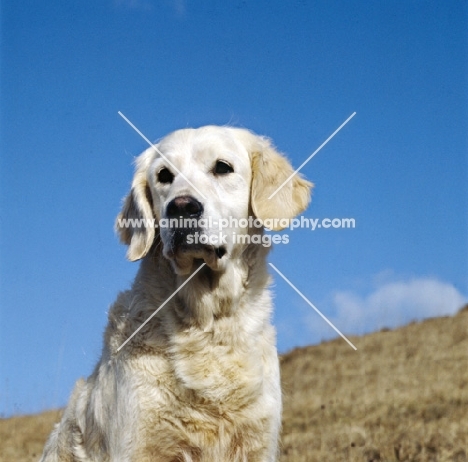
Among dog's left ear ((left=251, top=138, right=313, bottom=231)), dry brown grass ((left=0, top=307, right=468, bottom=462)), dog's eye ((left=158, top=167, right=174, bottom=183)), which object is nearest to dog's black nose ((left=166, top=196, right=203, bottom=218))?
dog's eye ((left=158, top=167, right=174, bottom=183))

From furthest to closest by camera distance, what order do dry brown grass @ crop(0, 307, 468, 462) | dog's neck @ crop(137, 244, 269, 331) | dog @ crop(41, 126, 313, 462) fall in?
dry brown grass @ crop(0, 307, 468, 462) → dog's neck @ crop(137, 244, 269, 331) → dog @ crop(41, 126, 313, 462)

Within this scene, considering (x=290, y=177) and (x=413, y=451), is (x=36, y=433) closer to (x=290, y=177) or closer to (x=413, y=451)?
(x=413, y=451)

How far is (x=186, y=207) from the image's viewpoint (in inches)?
163

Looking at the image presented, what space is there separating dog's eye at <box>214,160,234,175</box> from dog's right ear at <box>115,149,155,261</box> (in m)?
0.51

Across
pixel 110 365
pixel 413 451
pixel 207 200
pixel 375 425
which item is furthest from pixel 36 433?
pixel 207 200

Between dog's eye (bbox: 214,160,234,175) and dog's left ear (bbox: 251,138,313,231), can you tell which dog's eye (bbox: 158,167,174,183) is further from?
dog's left ear (bbox: 251,138,313,231)

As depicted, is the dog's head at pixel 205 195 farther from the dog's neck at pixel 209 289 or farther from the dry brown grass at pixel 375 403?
the dry brown grass at pixel 375 403

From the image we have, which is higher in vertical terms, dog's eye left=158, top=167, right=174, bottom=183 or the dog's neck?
dog's eye left=158, top=167, right=174, bottom=183

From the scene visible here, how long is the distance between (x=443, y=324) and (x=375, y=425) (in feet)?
20.5

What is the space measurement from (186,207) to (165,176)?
0.49 m

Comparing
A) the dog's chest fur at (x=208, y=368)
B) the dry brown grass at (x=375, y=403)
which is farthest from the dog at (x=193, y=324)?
the dry brown grass at (x=375, y=403)

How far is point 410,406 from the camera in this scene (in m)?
9.89

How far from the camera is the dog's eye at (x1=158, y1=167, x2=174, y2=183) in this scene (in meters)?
4.53

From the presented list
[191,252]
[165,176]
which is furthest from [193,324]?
[165,176]
